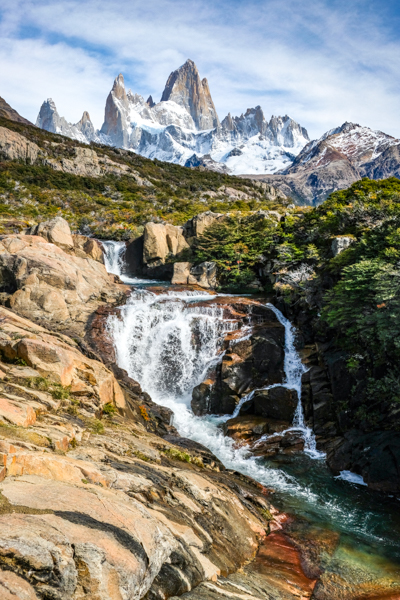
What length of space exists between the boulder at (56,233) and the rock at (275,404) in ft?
61.6

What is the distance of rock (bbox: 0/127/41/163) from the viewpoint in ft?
224

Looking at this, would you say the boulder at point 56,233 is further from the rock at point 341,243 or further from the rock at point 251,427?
the rock at point 341,243

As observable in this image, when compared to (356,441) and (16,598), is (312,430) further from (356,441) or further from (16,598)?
(16,598)

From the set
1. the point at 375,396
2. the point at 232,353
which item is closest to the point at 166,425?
the point at 232,353

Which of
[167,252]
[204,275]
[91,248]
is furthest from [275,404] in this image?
[91,248]

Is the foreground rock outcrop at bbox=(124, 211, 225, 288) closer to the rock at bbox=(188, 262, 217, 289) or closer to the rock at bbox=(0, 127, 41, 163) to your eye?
the rock at bbox=(188, 262, 217, 289)

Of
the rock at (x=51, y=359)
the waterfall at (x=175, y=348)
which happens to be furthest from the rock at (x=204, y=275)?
the rock at (x=51, y=359)

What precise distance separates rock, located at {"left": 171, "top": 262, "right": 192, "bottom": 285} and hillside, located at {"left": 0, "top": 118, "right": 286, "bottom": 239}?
10.6 meters

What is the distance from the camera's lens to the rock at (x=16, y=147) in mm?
68312

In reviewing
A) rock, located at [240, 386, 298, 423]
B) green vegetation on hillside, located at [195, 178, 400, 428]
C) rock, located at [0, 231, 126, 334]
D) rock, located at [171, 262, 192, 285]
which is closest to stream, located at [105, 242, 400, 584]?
rock, located at [240, 386, 298, 423]

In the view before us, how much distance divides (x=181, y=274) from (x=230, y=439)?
725 inches

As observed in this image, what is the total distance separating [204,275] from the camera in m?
33.1

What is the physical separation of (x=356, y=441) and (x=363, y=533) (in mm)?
4477

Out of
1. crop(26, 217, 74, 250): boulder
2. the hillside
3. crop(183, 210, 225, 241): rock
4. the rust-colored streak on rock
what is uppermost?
the hillside
